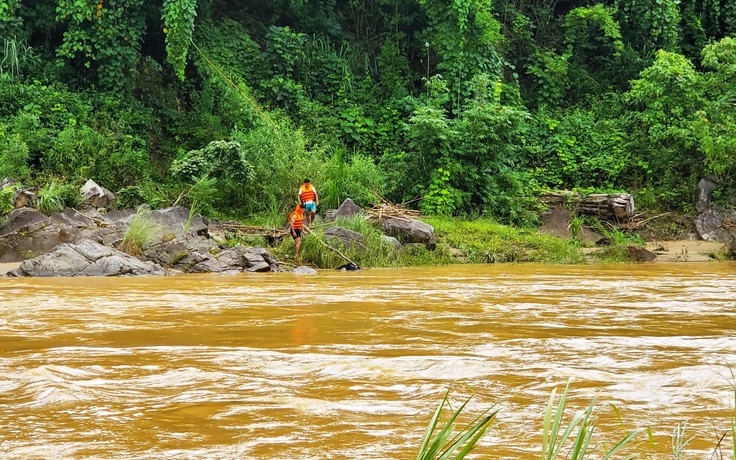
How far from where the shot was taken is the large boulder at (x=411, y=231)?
15.6 meters

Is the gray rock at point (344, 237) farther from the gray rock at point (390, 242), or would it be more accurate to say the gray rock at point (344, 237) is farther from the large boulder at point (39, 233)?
the large boulder at point (39, 233)

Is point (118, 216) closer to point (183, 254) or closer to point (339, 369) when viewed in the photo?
point (183, 254)

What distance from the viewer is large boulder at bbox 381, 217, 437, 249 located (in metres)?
15.6

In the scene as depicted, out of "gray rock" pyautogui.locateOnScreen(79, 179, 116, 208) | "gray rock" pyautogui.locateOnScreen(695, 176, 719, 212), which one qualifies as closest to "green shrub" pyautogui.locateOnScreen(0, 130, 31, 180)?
"gray rock" pyautogui.locateOnScreen(79, 179, 116, 208)

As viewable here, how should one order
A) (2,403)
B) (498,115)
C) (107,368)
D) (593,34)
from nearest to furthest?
(2,403) < (107,368) < (498,115) < (593,34)

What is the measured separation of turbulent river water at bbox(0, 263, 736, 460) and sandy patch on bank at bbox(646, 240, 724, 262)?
6914 millimetres

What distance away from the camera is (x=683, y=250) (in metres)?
16.9

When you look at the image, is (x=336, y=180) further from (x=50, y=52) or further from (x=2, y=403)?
(x=2, y=403)

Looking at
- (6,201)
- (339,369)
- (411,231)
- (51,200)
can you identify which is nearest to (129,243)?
(51,200)

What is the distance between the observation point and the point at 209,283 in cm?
1113

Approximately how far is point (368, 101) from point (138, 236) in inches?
417

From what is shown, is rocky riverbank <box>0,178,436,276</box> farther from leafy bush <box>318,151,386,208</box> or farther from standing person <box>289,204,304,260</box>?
leafy bush <box>318,151,386,208</box>

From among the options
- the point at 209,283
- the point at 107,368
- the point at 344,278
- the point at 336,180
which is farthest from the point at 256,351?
the point at 336,180

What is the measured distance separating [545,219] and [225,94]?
26.4ft
